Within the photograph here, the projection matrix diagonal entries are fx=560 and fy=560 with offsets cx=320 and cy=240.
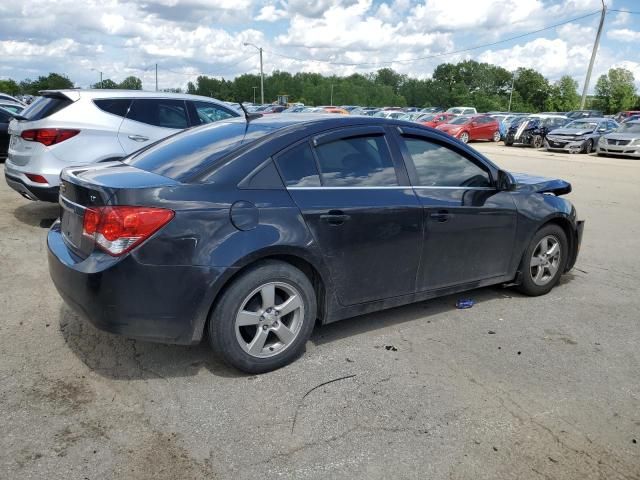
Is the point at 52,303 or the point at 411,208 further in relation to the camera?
the point at 52,303

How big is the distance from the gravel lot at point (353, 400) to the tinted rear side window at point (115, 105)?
3.01m

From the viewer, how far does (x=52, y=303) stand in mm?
4602

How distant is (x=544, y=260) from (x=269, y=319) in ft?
9.16

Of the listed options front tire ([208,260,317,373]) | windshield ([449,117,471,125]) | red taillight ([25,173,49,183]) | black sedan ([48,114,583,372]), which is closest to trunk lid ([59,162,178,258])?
black sedan ([48,114,583,372])

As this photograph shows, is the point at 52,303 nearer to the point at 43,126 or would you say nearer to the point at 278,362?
the point at 278,362

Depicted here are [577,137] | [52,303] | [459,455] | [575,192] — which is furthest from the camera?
[577,137]

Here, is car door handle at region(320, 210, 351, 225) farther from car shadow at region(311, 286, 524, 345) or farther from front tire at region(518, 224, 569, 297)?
front tire at region(518, 224, 569, 297)

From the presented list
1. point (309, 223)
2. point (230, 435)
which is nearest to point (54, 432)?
point (230, 435)

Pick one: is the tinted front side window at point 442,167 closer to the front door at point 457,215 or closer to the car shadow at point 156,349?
the front door at point 457,215

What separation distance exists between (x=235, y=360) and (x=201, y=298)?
47 cm

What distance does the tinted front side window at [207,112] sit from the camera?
7.97m

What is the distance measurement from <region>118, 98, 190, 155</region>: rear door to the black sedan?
10.2ft

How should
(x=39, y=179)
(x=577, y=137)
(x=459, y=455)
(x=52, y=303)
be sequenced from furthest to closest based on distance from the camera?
(x=577, y=137), (x=39, y=179), (x=52, y=303), (x=459, y=455)

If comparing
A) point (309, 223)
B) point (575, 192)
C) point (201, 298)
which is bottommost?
point (575, 192)
